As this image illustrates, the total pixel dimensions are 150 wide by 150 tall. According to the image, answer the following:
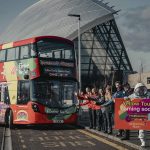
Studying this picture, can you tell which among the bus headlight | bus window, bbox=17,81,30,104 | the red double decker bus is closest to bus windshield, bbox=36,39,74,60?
the red double decker bus

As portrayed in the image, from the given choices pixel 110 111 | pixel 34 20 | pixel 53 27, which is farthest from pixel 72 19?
pixel 110 111

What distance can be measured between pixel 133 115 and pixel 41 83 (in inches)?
317

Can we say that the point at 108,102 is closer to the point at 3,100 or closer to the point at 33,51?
the point at 33,51

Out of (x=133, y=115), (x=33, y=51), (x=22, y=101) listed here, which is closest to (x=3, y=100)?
(x=22, y=101)

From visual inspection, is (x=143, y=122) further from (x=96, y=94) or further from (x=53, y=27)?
(x=53, y=27)

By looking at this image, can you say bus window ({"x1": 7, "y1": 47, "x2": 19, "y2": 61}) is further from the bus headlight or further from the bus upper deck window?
the bus headlight

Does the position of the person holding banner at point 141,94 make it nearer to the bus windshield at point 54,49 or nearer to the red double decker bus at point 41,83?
the red double decker bus at point 41,83

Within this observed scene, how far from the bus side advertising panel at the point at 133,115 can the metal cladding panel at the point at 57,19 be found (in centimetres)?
4893

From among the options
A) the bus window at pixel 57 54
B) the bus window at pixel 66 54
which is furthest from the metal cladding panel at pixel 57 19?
the bus window at pixel 57 54

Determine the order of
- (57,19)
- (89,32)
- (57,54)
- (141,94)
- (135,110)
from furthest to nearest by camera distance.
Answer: (89,32)
(57,19)
(57,54)
(135,110)
(141,94)

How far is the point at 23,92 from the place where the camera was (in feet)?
74.5

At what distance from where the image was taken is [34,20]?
246ft

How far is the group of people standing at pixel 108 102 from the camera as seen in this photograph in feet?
48.8

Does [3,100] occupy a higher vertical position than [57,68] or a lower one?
lower
